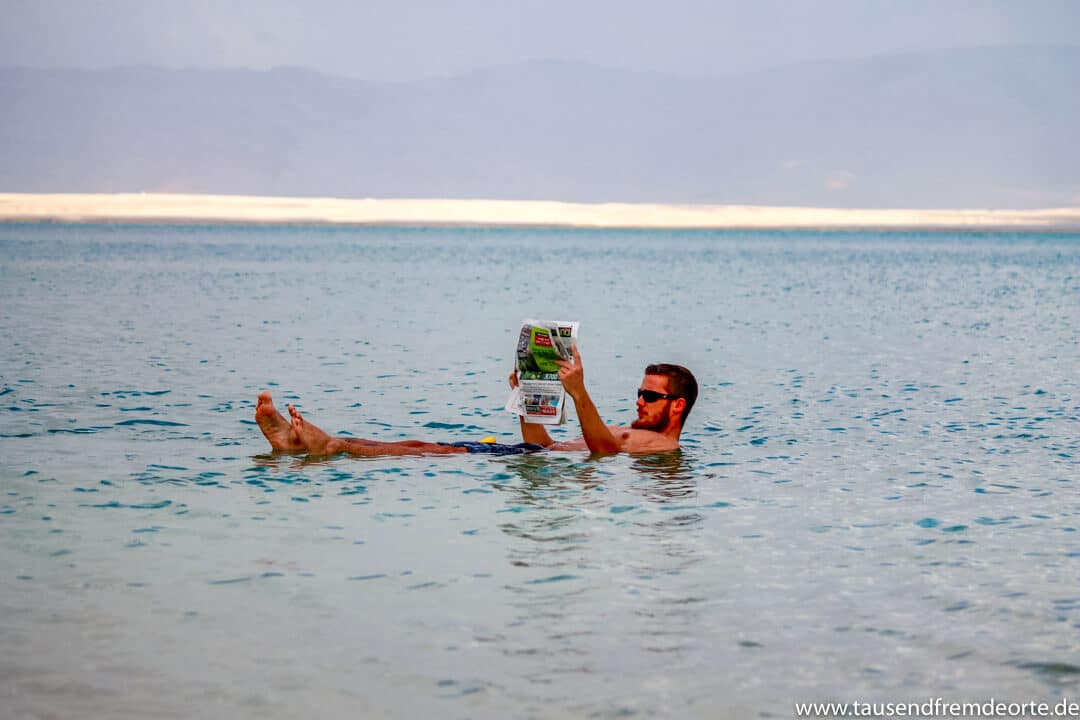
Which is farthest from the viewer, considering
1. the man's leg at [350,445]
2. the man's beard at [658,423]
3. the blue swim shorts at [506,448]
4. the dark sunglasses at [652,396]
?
the blue swim shorts at [506,448]

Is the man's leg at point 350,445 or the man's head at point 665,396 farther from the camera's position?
the man's head at point 665,396

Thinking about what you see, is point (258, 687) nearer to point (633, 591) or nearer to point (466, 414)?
point (633, 591)

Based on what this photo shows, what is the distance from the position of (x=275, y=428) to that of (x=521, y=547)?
3.41 metres

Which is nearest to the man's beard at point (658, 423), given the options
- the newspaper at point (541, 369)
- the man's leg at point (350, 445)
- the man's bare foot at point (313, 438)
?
the newspaper at point (541, 369)

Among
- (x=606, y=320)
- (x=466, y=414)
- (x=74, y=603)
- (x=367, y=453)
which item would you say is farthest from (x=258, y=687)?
(x=606, y=320)

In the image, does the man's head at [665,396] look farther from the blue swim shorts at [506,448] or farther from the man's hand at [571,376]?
the man's hand at [571,376]

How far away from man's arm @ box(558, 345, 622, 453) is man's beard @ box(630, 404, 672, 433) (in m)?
0.35

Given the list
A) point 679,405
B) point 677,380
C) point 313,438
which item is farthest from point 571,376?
point 313,438

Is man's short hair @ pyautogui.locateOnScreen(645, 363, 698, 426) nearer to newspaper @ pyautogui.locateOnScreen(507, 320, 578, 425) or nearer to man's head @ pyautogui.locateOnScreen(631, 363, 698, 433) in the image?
man's head @ pyautogui.locateOnScreen(631, 363, 698, 433)

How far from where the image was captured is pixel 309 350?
2483cm

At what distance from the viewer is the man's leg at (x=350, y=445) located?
37.7ft

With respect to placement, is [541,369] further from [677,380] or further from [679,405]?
[679,405]

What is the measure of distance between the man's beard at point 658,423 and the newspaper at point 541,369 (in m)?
1.40

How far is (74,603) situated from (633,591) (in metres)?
3.29
